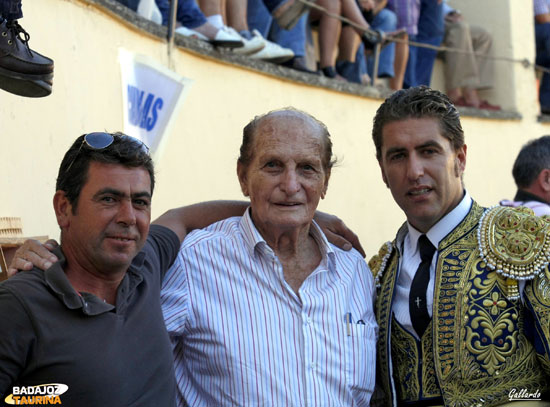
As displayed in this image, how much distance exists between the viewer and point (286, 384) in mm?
2668

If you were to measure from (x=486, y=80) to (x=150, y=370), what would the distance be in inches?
304

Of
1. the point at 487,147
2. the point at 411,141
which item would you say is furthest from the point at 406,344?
the point at 487,147

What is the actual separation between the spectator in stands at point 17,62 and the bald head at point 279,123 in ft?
2.57

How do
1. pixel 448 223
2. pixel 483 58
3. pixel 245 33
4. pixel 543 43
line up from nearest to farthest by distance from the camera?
pixel 448 223 → pixel 245 33 → pixel 483 58 → pixel 543 43

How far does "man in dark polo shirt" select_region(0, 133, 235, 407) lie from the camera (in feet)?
6.49

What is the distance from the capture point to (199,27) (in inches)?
227

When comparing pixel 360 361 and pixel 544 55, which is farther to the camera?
pixel 544 55

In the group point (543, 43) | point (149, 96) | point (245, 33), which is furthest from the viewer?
point (543, 43)

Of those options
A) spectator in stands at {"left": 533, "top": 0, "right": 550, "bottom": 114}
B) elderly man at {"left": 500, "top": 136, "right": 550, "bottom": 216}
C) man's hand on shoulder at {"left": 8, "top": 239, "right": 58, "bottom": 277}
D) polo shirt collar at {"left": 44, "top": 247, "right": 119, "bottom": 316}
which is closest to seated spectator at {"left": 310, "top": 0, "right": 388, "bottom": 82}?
elderly man at {"left": 500, "top": 136, "right": 550, "bottom": 216}

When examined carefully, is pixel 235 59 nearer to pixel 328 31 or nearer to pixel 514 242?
pixel 328 31

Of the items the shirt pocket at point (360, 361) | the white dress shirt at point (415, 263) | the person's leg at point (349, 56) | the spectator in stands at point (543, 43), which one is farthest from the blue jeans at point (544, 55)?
the shirt pocket at point (360, 361)

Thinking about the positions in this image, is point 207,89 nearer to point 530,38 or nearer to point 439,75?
point 439,75

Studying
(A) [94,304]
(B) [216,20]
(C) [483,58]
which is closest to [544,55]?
(C) [483,58]

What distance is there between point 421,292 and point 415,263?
6.4 inches
